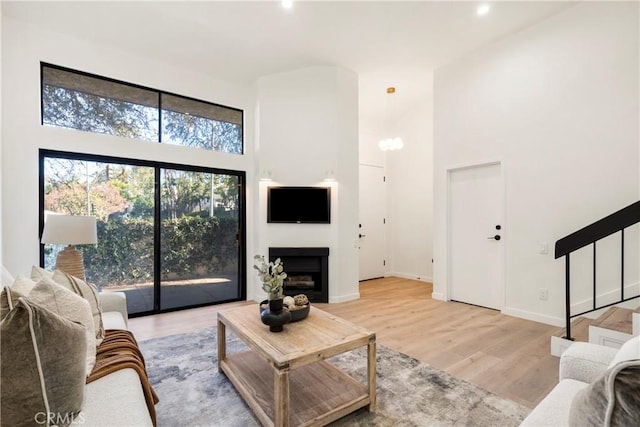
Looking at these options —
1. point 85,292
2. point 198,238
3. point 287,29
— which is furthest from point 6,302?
point 287,29

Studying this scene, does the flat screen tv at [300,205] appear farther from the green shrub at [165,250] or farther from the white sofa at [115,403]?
the white sofa at [115,403]

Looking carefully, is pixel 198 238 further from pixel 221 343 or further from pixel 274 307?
pixel 274 307

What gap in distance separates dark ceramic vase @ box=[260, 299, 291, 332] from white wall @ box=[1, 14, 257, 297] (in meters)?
2.96

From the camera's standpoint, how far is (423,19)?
133 inches

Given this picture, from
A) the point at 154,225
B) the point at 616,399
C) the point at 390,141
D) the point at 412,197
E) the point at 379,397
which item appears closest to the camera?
the point at 616,399

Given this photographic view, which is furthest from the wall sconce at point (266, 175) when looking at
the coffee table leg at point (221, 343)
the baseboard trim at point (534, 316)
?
the baseboard trim at point (534, 316)

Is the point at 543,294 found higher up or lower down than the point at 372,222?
lower down

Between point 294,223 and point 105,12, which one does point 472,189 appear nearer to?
point 294,223

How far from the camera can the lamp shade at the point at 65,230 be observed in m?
2.59

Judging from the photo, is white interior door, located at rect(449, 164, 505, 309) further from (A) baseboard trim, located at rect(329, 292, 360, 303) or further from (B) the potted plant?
(B) the potted plant

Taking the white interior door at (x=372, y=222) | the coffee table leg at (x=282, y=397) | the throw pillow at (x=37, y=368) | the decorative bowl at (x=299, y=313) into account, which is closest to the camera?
the throw pillow at (x=37, y=368)

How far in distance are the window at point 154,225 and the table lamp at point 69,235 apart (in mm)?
823

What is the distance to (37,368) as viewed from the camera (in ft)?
3.02

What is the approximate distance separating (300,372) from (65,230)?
2.40 m
